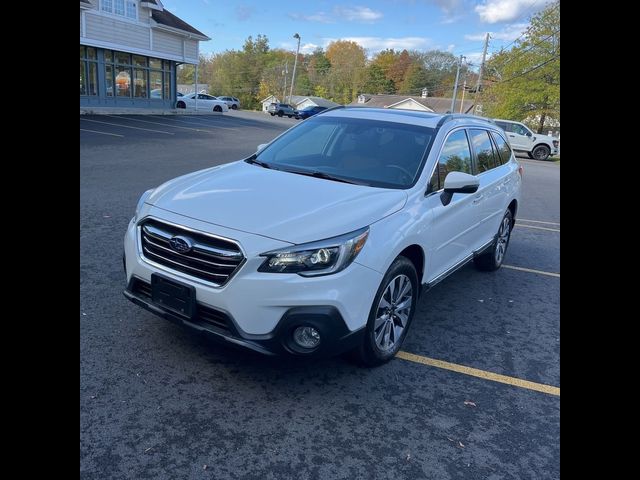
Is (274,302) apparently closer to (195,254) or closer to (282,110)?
(195,254)

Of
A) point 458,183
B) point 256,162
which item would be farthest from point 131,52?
point 458,183

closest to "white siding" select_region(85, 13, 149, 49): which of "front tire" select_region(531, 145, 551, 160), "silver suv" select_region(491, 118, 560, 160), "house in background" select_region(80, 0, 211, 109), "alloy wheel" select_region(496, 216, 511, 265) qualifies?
"house in background" select_region(80, 0, 211, 109)

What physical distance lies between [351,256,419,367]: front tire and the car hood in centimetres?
44

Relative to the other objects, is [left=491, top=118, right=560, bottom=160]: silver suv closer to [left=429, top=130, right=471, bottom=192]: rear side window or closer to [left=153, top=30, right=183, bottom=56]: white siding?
[left=153, top=30, right=183, bottom=56]: white siding

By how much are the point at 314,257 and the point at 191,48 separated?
31.8m

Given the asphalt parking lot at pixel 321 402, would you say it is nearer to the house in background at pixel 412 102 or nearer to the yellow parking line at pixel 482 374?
the yellow parking line at pixel 482 374

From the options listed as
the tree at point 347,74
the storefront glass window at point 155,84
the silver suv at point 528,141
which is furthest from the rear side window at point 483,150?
the tree at point 347,74

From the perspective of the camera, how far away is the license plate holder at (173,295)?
3.02 m

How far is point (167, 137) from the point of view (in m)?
18.8

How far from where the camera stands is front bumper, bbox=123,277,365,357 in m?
2.86

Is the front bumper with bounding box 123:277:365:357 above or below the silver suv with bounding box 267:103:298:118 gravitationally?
below

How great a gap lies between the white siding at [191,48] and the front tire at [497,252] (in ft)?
95.2
